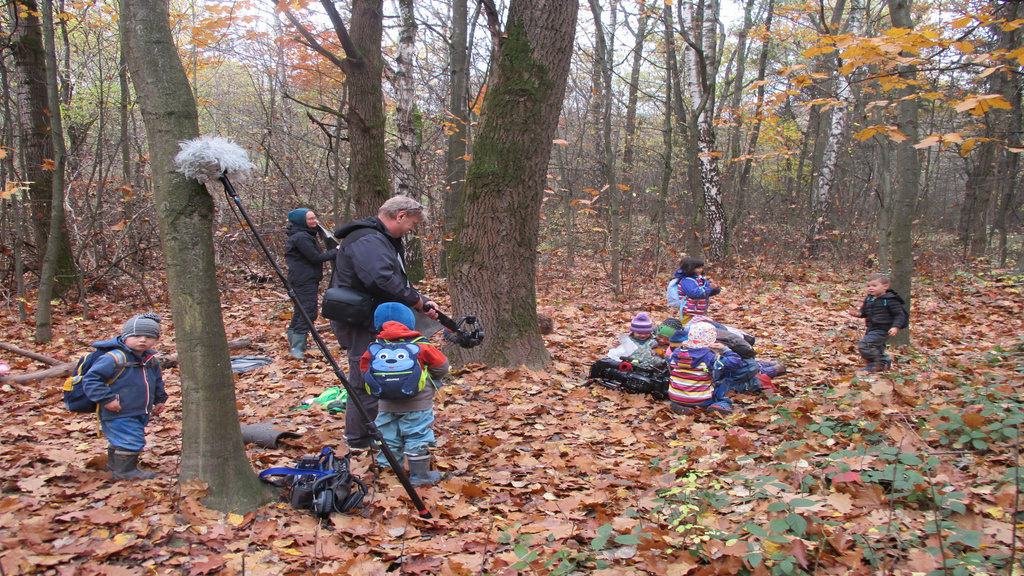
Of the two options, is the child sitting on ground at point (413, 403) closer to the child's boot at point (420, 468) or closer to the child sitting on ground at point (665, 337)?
the child's boot at point (420, 468)

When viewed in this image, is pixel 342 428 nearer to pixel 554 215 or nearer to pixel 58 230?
pixel 58 230

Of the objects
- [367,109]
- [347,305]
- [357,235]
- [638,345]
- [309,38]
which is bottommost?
[638,345]

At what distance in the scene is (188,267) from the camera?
10.3 ft

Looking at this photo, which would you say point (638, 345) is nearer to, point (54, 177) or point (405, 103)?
point (405, 103)

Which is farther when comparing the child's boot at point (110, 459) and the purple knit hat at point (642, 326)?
the purple knit hat at point (642, 326)

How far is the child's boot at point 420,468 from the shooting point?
3.81m

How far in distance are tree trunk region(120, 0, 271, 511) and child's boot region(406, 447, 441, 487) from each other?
3.12 ft

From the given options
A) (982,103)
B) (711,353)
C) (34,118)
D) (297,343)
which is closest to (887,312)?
(711,353)

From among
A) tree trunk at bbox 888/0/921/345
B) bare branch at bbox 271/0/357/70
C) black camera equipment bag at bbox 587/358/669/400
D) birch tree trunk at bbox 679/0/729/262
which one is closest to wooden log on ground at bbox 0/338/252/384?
bare branch at bbox 271/0/357/70

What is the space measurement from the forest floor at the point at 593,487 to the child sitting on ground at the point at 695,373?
170 mm

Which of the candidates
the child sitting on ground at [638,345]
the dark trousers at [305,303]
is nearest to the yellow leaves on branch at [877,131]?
the child sitting on ground at [638,345]

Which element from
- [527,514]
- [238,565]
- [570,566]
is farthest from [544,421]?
[238,565]

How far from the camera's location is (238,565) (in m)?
2.77

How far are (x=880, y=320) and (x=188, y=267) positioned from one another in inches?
277
